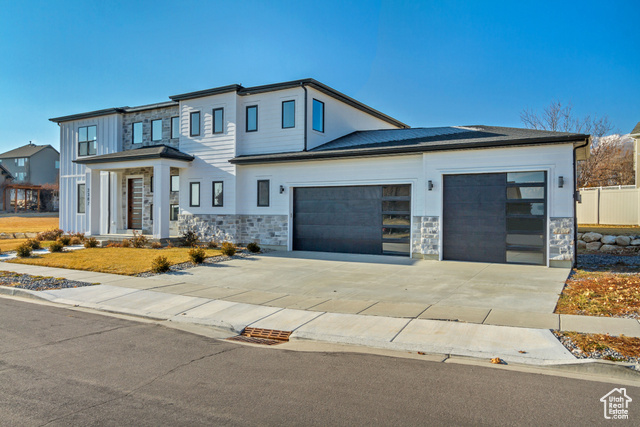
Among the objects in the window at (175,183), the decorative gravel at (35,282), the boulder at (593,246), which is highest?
the window at (175,183)

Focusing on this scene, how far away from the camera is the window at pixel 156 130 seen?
21703mm

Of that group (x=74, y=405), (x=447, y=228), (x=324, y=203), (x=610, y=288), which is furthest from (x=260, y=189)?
(x=74, y=405)

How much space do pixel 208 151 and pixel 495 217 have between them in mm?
12449

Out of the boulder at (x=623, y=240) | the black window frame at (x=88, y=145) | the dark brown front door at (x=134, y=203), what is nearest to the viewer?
the boulder at (x=623, y=240)

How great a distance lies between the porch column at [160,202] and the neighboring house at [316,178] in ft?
0.18

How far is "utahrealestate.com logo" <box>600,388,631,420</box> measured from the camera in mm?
3980

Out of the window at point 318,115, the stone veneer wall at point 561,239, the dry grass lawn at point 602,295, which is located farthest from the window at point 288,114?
the dry grass lawn at point 602,295

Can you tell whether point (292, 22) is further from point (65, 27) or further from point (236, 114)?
point (65, 27)

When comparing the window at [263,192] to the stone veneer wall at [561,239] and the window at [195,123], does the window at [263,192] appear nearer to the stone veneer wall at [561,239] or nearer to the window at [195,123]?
the window at [195,123]

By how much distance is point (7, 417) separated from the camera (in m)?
3.91

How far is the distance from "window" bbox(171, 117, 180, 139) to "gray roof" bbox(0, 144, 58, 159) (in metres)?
51.9

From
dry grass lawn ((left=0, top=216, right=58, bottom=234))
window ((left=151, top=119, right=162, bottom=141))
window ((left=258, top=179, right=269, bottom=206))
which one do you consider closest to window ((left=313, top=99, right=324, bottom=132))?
window ((left=258, top=179, right=269, bottom=206))

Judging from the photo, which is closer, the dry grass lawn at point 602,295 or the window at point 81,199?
the dry grass lawn at point 602,295

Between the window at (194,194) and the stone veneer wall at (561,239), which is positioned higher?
the window at (194,194)
